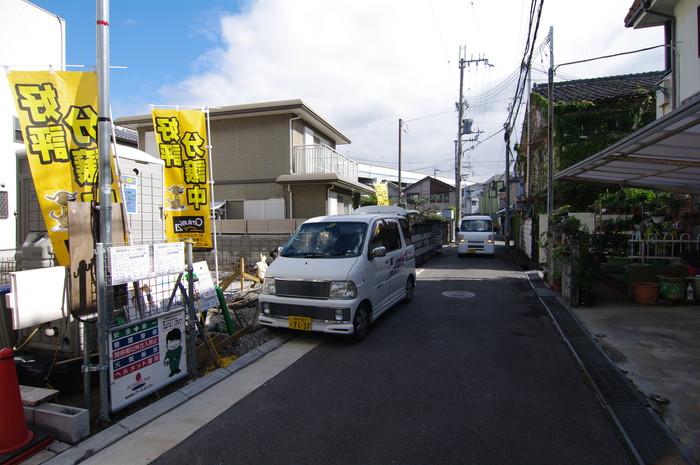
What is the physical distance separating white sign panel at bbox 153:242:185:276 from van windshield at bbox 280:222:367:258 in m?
2.22

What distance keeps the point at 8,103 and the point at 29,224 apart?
936cm

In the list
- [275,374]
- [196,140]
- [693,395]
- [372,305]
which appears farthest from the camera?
[196,140]

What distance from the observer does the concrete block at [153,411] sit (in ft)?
11.5

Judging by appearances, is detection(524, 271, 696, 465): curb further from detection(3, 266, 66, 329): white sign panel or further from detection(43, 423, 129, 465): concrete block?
detection(3, 266, 66, 329): white sign panel

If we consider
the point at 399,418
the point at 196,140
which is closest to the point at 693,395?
the point at 399,418

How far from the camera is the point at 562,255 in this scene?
28.0 feet

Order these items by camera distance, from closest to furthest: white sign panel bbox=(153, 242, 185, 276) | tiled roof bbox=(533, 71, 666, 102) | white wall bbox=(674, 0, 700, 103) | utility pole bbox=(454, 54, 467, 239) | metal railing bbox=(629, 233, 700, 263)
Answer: white sign panel bbox=(153, 242, 185, 276), metal railing bbox=(629, 233, 700, 263), white wall bbox=(674, 0, 700, 103), tiled roof bbox=(533, 71, 666, 102), utility pole bbox=(454, 54, 467, 239)

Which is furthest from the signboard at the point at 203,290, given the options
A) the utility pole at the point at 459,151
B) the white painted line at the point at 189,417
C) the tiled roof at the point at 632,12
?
the utility pole at the point at 459,151

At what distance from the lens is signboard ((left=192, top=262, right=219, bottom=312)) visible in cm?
532

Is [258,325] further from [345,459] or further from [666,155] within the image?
[666,155]

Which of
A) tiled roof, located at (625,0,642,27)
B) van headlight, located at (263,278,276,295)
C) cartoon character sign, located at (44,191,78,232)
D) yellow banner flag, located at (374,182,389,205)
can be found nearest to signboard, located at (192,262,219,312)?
van headlight, located at (263,278,276,295)

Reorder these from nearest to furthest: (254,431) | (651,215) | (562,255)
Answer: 1. (254,431)
2. (562,255)
3. (651,215)

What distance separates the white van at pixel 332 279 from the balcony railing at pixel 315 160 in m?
8.87

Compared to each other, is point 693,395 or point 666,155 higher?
point 666,155
